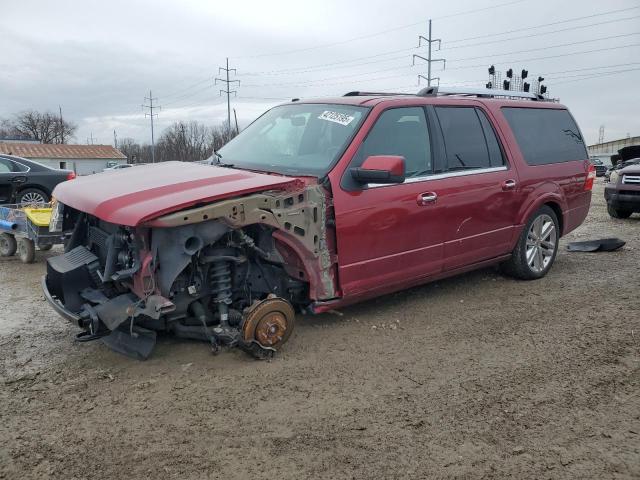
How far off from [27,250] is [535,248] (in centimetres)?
635

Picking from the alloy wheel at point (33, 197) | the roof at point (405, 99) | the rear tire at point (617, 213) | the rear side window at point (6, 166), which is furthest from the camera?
the alloy wheel at point (33, 197)

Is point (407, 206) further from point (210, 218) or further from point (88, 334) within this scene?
point (88, 334)

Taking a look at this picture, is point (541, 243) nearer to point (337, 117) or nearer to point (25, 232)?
point (337, 117)

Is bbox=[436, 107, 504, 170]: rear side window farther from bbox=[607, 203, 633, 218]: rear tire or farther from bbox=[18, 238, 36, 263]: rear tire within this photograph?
bbox=[607, 203, 633, 218]: rear tire

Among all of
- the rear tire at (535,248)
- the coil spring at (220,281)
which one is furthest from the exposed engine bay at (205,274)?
the rear tire at (535,248)

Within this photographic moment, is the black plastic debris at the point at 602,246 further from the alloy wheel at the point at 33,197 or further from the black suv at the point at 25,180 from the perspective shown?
the alloy wheel at the point at 33,197

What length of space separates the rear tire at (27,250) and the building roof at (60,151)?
59.2 m

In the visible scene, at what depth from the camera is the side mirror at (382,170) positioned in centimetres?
389

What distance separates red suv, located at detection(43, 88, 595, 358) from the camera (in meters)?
3.46

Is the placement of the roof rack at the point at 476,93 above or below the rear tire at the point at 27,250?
above

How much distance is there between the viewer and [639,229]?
9.57 meters

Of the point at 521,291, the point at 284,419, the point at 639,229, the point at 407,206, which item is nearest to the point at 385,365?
the point at 284,419

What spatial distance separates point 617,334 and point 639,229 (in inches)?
247

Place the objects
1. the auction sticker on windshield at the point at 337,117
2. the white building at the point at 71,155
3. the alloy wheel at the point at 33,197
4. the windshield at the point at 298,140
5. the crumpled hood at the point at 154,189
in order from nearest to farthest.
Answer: the crumpled hood at the point at 154,189, the windshield at the point at 298,140, the auction sticker on windshield at the point at 337,117, the alloy wheel at the point at 33,197, the white building at the point at 71,155
